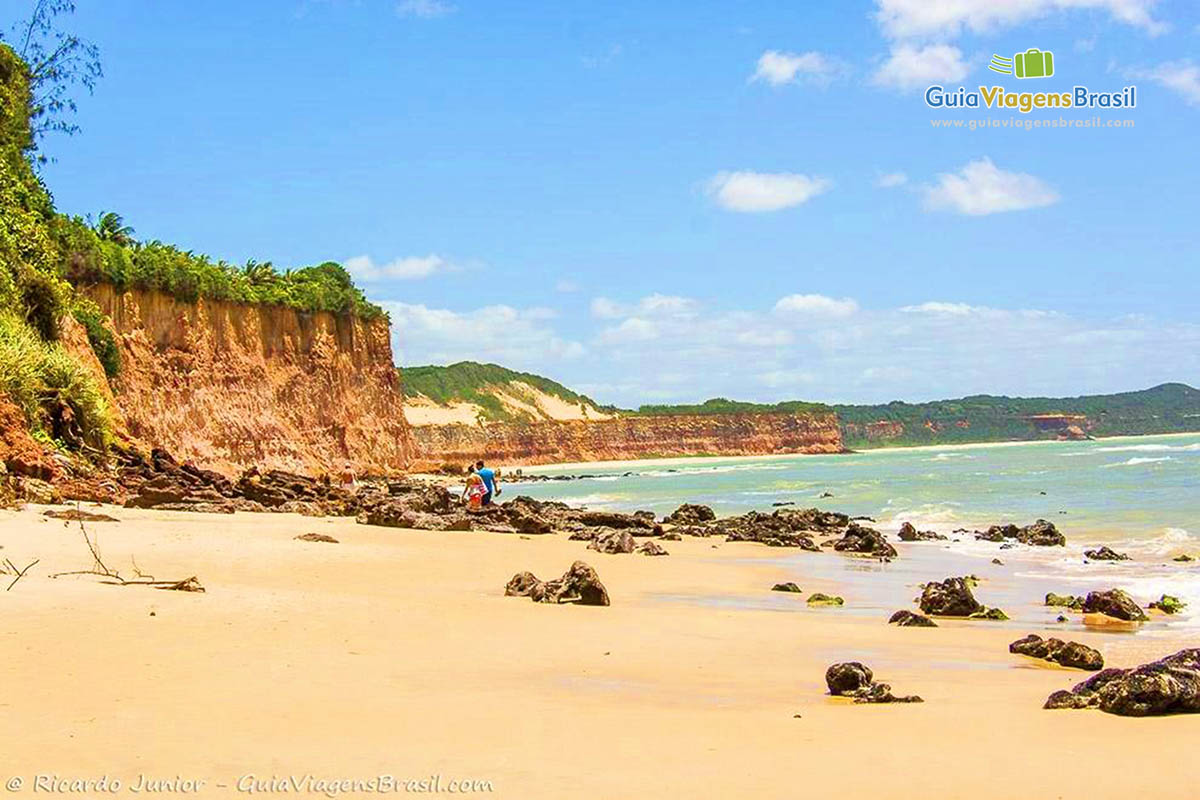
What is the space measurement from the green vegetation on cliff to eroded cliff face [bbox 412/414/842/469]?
7.85 m

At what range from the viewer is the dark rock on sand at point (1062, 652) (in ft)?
28.3

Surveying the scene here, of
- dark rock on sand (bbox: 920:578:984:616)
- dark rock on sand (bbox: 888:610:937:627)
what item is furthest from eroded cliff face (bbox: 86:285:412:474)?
dark rock on sand (bbox: 888:610:937:627)

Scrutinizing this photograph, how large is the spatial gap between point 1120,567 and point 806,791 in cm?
1453

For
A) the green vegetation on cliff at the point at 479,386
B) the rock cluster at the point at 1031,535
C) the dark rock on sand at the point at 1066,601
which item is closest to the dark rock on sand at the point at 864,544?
the rock cluster at the point at 1031,535

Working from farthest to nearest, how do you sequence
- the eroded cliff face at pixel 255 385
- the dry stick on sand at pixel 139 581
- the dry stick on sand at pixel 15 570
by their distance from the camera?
the eroded cliff face at pixel 255 385
the dry stick on sand at pixel 139 581
the dry stick on sand at pixel 15 570

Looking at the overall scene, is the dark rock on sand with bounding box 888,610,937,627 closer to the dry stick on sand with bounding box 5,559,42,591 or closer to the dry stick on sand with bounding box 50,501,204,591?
the dry stick on sand with bounding box 50,501,204,591

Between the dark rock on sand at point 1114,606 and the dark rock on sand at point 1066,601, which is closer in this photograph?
the dark rock on sand at point 1114,606

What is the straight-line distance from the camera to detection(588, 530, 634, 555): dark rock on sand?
18.4 m

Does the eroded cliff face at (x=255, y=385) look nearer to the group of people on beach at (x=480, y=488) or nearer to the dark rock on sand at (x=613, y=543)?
the group of people on beach at (x=480, y=488)

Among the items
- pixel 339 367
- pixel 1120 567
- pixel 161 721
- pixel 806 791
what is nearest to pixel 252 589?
pixel 161 721

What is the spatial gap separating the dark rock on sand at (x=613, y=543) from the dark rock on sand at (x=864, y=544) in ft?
15.1

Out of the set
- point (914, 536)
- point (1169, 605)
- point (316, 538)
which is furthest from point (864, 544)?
point (316, 538)

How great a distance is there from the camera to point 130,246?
45.9 metres

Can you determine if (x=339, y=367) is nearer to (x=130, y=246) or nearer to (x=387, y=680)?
(x=130, y=246)
